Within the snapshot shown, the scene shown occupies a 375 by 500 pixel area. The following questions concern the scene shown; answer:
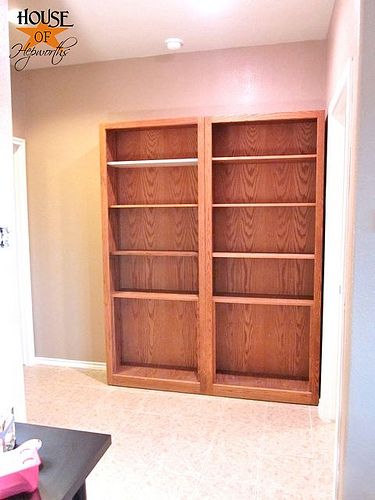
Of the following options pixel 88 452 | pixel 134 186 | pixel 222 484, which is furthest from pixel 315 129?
→ pixel 88 452

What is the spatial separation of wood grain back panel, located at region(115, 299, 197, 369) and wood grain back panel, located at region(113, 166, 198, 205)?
2.90ft

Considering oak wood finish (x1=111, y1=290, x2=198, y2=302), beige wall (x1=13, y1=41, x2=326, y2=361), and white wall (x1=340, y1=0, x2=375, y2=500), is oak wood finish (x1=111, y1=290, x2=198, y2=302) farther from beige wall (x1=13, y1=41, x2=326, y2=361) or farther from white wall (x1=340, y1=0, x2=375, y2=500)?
white wall (x1=340, y1=0, x2=375, y2=500)

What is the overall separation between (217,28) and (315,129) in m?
1.02

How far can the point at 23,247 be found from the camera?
374 centimetres

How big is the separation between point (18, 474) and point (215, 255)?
2.17 meters

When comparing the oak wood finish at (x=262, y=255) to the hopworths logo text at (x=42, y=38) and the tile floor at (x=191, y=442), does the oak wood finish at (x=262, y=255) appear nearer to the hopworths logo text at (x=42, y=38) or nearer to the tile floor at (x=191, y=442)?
the tile floor at (x=191, y=442)

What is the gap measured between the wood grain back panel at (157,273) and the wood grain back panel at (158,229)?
11 centimetres

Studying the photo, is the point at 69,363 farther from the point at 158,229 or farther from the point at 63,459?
the point at 63,459

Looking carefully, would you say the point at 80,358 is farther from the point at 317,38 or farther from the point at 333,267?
the point at 317,38

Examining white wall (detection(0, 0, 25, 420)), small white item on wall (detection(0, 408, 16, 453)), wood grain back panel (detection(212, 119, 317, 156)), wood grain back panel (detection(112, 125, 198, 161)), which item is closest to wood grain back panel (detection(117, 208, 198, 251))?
wood grain back panel (detection(112, 125, 198, 161))

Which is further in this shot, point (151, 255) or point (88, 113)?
point (88, 113)

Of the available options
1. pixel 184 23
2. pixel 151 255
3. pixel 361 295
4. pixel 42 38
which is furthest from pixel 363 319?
pixel 42 38

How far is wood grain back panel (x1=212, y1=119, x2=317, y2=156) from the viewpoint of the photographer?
120 inches

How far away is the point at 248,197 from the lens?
10.4 feet
